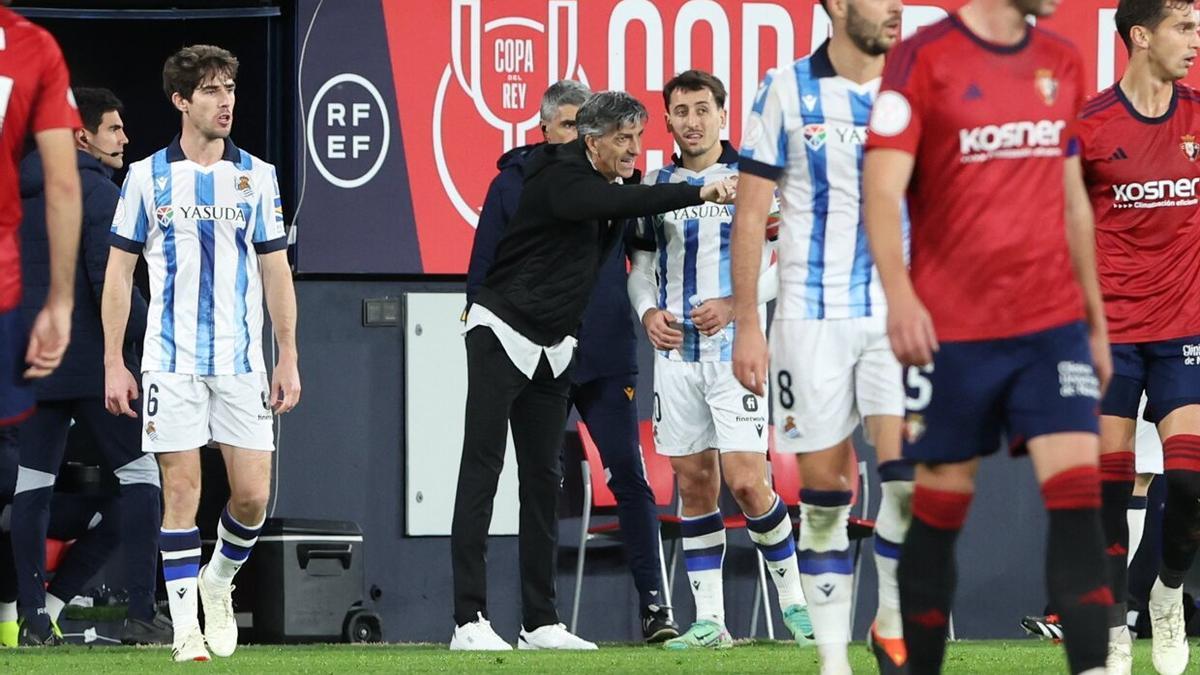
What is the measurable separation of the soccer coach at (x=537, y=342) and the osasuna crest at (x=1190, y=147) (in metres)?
2.14

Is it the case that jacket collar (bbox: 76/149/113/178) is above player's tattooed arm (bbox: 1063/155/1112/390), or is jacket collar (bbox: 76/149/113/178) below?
above

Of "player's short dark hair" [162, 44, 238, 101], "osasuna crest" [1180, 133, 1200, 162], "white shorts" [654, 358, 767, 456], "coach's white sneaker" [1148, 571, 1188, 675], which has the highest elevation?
"player's short dark hair" [162, 44, 238, 101]

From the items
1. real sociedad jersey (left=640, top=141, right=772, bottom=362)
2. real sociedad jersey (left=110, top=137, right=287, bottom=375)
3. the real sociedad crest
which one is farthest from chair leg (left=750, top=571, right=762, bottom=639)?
the real sociedad crest

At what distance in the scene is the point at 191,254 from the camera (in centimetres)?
778

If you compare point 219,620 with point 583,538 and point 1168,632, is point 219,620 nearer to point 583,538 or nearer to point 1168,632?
point 583,538

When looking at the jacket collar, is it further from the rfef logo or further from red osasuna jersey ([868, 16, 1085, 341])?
red osasuna jersey ([868, 16, 1085, 341])

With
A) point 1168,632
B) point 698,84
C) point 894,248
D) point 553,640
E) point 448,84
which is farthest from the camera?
point 448,84

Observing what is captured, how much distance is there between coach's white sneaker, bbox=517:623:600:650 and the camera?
28.5 feet

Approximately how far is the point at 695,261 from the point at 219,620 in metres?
2.34

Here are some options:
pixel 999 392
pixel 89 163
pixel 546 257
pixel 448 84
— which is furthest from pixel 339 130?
pixel 999 392

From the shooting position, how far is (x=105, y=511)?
9.58m

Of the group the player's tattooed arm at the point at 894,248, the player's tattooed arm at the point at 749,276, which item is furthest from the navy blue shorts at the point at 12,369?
the player's tattooed arm at the point at 894,248

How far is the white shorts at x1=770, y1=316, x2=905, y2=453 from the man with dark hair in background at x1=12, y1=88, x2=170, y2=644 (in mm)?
3911

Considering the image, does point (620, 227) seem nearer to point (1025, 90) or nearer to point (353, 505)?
point (353, 505)
